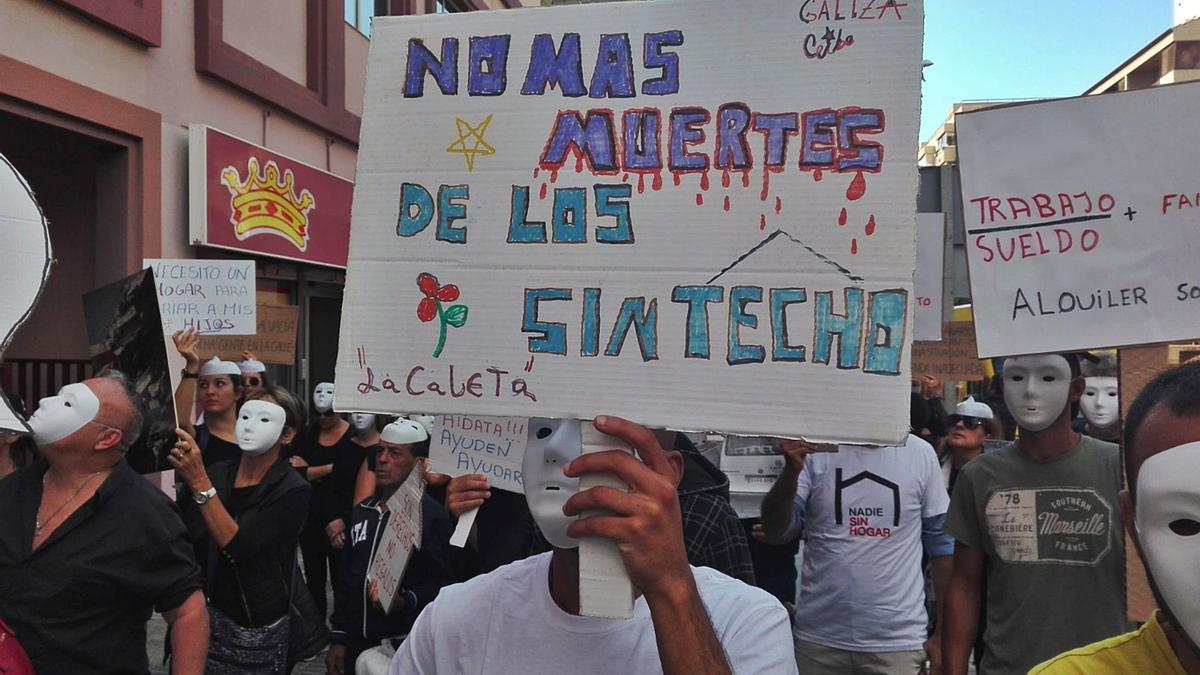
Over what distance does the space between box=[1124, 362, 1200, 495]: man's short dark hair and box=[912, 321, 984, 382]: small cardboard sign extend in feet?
18.1

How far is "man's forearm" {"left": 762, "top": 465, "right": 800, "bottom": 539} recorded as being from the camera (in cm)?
402

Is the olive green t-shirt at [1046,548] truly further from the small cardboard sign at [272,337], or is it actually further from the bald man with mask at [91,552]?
the small cardboard sign at [272,337]

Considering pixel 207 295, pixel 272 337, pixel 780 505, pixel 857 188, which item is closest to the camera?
pixel 857 188

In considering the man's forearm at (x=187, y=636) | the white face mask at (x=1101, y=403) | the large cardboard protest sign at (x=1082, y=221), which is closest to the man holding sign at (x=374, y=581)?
the man's forearm at (x=187, y=636)

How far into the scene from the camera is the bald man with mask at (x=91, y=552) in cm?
275

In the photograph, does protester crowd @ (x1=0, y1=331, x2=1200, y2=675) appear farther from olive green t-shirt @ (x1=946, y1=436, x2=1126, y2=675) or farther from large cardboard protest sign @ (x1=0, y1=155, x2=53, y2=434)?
large cardboard protest sign @ (x1=0, y1=155, x2=53, y2=434)

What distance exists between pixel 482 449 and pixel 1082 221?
224 cm

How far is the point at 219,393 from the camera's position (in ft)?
18.3

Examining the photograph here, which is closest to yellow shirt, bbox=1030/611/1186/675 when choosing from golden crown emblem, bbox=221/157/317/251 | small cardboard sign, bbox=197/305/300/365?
small cardboard sign, bbox=197/305/300/365

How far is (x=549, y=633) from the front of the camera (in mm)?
1627

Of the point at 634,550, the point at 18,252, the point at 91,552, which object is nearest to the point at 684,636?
the point at 634,550

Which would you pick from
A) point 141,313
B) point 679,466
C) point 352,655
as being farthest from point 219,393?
point 679,466

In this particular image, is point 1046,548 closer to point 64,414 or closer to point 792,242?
point 792,242

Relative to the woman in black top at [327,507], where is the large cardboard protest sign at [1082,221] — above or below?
above
